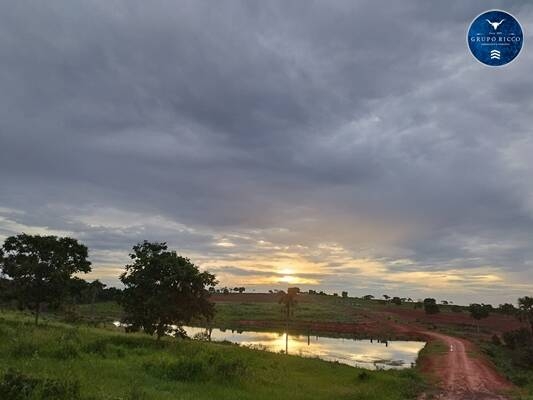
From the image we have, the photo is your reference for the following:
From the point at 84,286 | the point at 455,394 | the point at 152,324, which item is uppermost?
the point at 84,286

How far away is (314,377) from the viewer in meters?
37.0

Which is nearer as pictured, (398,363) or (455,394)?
(455,394)

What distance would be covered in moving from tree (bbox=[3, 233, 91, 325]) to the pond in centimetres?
2333

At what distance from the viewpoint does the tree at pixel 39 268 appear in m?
52.7

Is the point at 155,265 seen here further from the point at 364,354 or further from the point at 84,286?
the point at 364,354

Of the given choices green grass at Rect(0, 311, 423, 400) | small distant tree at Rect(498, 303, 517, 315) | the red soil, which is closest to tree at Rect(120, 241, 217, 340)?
green grass at Rect(0, 311, 423, 400)

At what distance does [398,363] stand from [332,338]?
39.9 m

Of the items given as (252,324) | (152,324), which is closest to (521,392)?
(152,324)

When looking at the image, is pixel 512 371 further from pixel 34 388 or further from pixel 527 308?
pixel 34 388

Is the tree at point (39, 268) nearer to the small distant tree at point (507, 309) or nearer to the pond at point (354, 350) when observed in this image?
the pond at point (354, 350)

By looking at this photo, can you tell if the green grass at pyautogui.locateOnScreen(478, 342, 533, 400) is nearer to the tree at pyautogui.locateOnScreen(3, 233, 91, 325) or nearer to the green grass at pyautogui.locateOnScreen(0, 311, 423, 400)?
the green grass at pyautogui.locateOnScreen(0, 311, 423, 400)

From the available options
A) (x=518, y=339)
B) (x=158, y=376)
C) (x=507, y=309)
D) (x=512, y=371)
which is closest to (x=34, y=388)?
(x=158, y=376)

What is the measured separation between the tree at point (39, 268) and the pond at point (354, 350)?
23326 mm

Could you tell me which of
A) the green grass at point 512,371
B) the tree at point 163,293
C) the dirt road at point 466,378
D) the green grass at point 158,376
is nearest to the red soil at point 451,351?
the dirt road at point 466,378
